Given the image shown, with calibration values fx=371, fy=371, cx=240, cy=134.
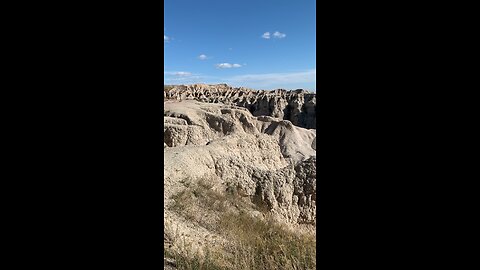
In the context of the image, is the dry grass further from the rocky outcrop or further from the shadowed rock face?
the shadowed rock face

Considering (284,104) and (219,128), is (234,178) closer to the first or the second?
(219,128)

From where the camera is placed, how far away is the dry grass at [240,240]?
4234 millimetres

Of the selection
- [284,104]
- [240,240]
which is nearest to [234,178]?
[240,240]

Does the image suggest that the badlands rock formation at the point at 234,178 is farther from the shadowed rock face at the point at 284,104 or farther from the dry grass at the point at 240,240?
the shadowed rock face at the point at 284,104

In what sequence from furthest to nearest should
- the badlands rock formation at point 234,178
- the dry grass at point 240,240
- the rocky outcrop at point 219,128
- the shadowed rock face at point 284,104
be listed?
the shadowed rock face at point 284,104 → the rocky outcrop at point 219,128 → the badlands rock formation at point 234,178 → the dry grass at point 240,240

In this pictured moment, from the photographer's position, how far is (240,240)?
5141mm

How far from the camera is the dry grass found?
13.9 ft

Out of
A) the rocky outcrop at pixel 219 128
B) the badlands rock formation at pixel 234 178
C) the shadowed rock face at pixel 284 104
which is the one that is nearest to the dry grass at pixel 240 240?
the badlands rock formation at pixel 234 178

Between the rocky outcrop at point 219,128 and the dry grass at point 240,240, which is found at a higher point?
the rocky outcrop at point 219,128

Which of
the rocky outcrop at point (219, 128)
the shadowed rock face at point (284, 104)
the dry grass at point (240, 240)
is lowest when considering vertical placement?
the dry grass at point (240, 240)

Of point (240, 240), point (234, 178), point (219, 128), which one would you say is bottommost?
point (240, 240)
